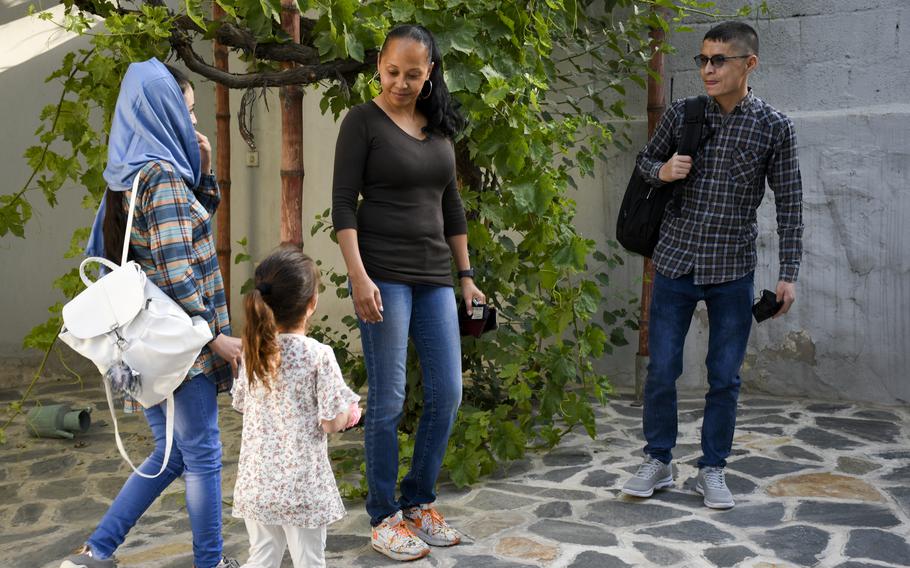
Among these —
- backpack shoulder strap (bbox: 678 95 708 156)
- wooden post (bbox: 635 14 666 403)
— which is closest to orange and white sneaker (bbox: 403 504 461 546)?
backpack shoulder strap (bbox: 678 95 708 156)

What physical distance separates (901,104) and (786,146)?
2260 millimetres

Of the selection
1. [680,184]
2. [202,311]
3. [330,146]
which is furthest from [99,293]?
[330,146]

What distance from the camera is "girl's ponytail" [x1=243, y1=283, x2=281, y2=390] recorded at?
9.53ft

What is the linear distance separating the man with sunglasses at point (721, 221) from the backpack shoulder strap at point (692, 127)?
1.1 inches

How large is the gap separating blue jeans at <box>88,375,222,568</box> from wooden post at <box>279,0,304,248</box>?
1314mm

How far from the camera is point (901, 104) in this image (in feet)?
19.2

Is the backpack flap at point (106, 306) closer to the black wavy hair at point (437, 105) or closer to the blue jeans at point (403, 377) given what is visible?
the blue jeans at point (403, 377)

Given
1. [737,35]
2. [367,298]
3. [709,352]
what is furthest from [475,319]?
[737,35]

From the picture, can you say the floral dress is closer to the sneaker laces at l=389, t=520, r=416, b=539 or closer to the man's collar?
the sneaker laces at l=389, t=520, r=416, b=539

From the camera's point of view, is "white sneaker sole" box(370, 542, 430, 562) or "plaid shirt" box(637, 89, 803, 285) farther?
"plaid shirt" box(637, 89, 803, 285)

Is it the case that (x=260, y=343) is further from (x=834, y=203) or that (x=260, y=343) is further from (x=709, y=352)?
(x=834, y=203)

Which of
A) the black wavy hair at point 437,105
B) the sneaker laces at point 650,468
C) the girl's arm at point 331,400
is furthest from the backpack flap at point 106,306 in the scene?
the sneaker laces at point 650,468

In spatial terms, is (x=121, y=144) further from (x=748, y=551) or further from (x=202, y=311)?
(x=748, y=551)

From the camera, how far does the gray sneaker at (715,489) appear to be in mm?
4184
